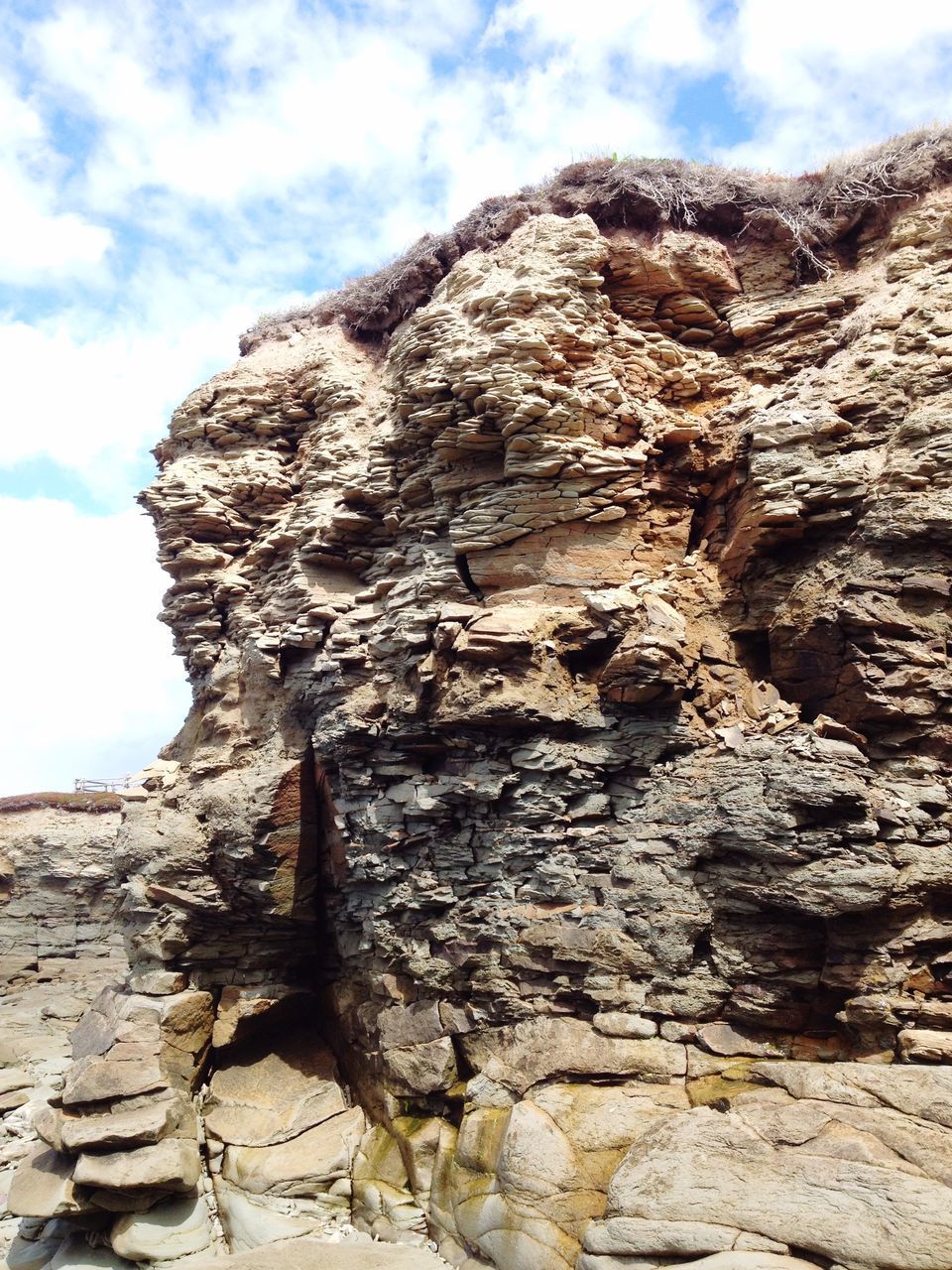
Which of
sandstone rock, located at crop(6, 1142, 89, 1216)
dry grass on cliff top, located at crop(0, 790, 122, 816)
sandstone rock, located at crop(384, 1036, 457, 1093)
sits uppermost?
dry grass on cliff top, located at crop(0, 790, 122, 816)

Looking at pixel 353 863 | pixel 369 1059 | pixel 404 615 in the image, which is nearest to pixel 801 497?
pixel 404 615

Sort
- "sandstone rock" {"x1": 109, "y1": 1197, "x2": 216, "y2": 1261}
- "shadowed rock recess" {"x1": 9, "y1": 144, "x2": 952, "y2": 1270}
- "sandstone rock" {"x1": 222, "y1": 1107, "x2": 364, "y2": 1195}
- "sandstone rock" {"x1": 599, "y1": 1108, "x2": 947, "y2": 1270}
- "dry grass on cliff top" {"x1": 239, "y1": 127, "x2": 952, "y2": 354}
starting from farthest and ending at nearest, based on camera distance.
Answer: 1. "dry grass on cliff top" {"x1": 239, "y1": 127, "x2": 952, "y2": 354}
2. "sandstone rock" {"x1": 222, "y1": 1107, "x2": 364, "y2": 1195}
3. "sandstone rock" {"x1": 109, "y1": 1197, "x2": 216, "y2": 1261}
4. "shadowed rock recess" {"x1": 9, "y1": 144, "x2": 952, "y2": 1270}
5. "sandstone rock" {"x1": 599, "y1": 1108, "x2": 947, "y2": 1270}

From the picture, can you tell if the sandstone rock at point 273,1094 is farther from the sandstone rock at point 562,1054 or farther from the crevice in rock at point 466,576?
the crevice in rock at point 466,576

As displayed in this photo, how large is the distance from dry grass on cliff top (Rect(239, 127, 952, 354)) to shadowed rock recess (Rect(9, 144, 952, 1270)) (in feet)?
0.98

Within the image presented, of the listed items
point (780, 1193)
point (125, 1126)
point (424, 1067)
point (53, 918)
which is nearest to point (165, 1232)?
point (125, 1126)

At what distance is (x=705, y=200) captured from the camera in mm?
15383

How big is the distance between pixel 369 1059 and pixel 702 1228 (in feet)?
22.9

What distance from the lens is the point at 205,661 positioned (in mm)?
16688

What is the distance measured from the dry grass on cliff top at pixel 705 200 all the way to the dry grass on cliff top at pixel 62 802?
19718mm

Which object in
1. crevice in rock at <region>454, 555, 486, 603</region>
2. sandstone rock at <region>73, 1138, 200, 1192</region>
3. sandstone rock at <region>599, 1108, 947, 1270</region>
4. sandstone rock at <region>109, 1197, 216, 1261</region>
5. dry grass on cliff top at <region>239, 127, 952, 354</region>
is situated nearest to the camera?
sandstone rock at <region>599, 1108, 947, 1270</region>

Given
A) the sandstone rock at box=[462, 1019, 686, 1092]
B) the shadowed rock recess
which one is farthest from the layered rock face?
the sandstone rock at box=[462, 1019, 686, 1092]

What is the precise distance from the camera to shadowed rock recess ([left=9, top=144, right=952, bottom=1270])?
28.6 ft

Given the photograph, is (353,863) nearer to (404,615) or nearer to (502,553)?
(404,615)

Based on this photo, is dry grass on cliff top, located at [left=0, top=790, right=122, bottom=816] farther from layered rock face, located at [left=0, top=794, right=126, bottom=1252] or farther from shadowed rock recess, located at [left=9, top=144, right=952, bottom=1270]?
shadowed rock recess, located at [left=9, top=144, right=952, bottom=1270]
